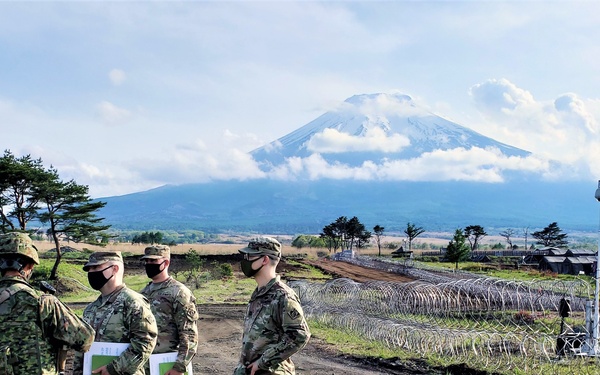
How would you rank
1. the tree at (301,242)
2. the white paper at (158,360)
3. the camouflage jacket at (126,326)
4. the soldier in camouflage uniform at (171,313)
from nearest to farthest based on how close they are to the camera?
1. the camouflage jacket at (126,326)
2. the white paper at (158,360)
3. the soldier in camouflage uniform at (171,313)
4. the tree at (301,242)

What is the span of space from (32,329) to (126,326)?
0.85 m

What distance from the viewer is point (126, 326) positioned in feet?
17.5

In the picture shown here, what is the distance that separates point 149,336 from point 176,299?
3.41 ft

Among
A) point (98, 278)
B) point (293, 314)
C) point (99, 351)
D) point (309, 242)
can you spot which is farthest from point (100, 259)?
point (309, 242)

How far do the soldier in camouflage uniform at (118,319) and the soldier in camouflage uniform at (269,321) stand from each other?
809 millimetres

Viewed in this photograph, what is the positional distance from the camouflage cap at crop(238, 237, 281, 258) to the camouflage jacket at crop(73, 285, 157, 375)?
38.5 inches

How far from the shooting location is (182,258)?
4647 centimetres

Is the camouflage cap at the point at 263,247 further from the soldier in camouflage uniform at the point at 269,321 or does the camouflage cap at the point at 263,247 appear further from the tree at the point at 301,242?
the tree at the point at 301,242

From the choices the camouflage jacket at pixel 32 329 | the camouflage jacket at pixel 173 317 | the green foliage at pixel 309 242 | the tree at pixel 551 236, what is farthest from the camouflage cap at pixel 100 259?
the tree at pixel 551 236

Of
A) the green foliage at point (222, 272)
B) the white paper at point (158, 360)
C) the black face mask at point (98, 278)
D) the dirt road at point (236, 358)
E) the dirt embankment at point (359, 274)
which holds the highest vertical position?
the black face mask at point (98, 278)

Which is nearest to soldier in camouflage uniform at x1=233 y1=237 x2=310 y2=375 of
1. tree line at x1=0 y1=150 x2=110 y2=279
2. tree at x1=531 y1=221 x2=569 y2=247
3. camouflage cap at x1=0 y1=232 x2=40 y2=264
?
camouflage cap at x1=0 y1=232 x2=40 y2=264

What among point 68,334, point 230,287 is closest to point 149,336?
point 68,334

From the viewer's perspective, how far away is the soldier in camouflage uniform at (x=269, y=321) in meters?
5.09

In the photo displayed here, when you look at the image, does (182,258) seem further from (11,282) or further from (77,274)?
(11,282)
